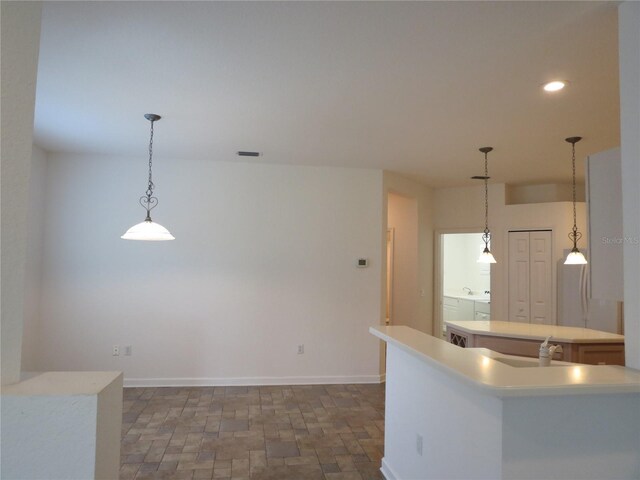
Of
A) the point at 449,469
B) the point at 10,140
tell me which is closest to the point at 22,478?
the point at 10,140

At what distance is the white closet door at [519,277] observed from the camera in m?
6.55

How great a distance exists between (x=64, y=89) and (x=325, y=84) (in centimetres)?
206

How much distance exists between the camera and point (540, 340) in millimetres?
4066

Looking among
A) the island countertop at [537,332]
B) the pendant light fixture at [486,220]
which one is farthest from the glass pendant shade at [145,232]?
the pendant light fixture at [486,220]

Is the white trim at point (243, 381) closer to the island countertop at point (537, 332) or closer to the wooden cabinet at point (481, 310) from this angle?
the island countertop at point (537, 332)

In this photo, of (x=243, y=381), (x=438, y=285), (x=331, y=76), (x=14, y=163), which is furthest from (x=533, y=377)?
(x=438, y=285)

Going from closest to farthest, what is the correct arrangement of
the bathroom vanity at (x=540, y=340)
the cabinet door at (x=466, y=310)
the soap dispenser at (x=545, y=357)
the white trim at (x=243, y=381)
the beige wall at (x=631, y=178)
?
1. the beige wall at (x=631, y=178)
2. the soap dispenser at (x=545, y=357)
3. the bathroom vanity at (x=540, y=340)
4. the white trim at (x=243, y=381)
5. the cabinet door at (x=466, y=310)

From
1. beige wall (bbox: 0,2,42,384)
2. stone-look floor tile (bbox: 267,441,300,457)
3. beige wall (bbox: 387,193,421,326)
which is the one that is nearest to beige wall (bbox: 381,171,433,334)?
beige wall (bbox: 387,193,421,326)

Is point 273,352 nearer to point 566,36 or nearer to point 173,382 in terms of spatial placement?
point 173,382

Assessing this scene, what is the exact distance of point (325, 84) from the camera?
3.13 m

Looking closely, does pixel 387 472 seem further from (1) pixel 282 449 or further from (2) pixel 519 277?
(2) pixel 519 277

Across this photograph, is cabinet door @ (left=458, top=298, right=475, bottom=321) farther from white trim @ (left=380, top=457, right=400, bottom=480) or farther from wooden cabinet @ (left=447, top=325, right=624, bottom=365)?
white trim @ (left=380, top=457, right=400, bottom=480)

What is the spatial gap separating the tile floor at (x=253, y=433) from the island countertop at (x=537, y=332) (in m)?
1.37

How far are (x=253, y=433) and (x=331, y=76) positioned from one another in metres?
3.15
